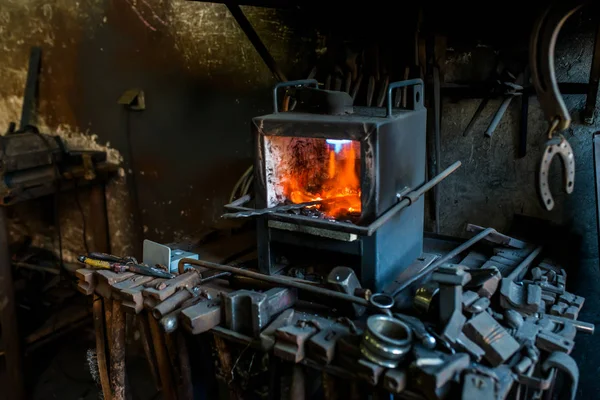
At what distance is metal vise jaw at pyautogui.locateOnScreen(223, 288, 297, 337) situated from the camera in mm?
3043

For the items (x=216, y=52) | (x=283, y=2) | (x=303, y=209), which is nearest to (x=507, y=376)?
(x=303, y=209)

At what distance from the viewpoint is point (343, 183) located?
12.0 feet

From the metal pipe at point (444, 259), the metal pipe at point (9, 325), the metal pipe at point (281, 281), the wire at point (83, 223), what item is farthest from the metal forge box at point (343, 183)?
the wire at point (83, 223)

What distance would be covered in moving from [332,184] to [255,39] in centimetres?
160

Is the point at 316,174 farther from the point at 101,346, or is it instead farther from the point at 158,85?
the point at 158,85

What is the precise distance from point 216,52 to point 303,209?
247cm

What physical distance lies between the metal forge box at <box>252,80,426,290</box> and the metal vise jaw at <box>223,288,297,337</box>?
1.51 feet

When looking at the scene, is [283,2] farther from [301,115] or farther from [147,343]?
[147,343]

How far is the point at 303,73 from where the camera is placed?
495 cm

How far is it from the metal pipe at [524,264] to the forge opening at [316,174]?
3.35 feet

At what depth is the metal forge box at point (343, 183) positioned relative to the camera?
10.3 feet

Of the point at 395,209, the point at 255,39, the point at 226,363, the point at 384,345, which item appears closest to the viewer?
the point at 384,345

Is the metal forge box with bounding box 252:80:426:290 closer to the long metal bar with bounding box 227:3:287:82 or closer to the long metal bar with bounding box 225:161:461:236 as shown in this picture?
the long metal bar with bounding box 225:161:461:236

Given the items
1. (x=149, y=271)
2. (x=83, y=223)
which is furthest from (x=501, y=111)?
(x=83, y=223)
